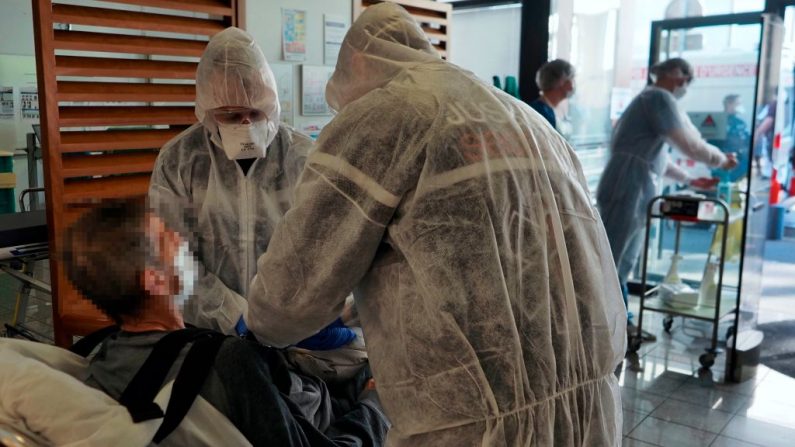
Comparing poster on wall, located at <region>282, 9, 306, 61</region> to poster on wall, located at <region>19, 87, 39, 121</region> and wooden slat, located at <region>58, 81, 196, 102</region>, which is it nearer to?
wooden slat, located at <region>58, 81, 196, 102</region>

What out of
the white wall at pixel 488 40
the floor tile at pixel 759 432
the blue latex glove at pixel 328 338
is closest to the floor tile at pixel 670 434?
the floor tile at pixel 759 432

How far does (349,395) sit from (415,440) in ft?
1.55

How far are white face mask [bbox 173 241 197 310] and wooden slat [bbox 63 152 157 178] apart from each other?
4.02 ft

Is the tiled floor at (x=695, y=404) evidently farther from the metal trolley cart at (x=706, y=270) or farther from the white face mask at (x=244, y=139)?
the white face mask at (x=244, y=139)

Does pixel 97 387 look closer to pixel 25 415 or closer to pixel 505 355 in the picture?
pixel 25 415

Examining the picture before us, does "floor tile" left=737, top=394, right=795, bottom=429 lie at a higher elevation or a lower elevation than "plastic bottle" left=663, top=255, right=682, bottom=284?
lower

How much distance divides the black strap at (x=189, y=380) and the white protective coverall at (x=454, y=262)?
14 cm

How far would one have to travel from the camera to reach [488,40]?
5332mm

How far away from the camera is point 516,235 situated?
3.78ft

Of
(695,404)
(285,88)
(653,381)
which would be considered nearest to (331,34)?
(285,88)

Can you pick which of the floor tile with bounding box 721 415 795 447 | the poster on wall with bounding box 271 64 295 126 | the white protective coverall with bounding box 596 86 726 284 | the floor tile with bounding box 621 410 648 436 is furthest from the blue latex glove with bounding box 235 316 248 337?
the white protective coverall with bounding box 596 86 726 284

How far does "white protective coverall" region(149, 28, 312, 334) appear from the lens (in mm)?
2090

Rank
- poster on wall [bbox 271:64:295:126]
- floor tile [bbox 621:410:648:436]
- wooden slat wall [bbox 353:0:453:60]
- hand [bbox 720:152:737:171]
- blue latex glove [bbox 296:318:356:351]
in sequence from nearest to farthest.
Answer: blue latex glove [bbox 296:318:356:351], floor tile [bbox 621:410:648:436], poster on wall [bbox 271:64:295:126], wooden slat wall [bbox 353:0:453:60], hand [bbox 720:152:737:171]

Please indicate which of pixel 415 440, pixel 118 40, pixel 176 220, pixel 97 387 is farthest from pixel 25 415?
pixel 118 40
